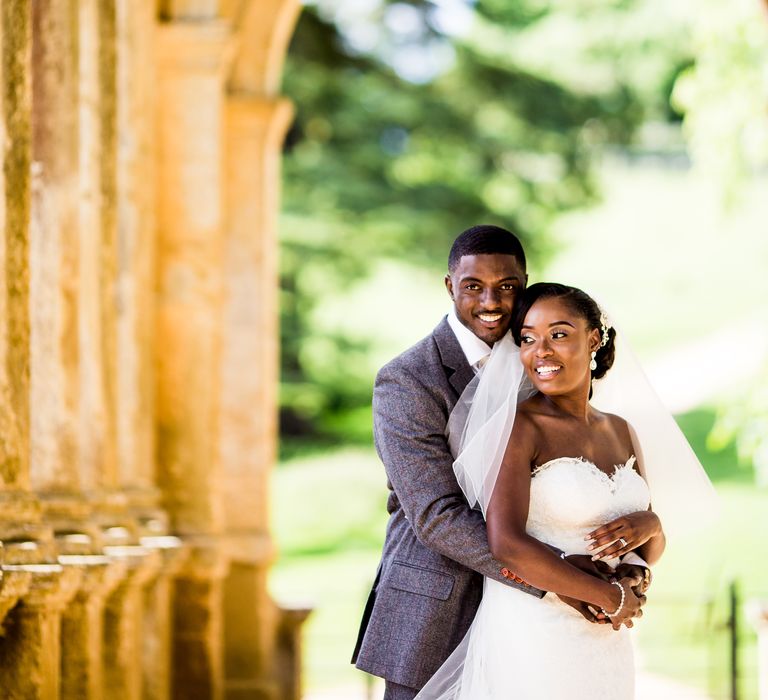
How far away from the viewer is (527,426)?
13.8ft

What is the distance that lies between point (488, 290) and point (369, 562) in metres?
20.7

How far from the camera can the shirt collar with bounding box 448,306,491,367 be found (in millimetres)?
4426

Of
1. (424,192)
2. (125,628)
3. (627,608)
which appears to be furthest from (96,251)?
(424,192)

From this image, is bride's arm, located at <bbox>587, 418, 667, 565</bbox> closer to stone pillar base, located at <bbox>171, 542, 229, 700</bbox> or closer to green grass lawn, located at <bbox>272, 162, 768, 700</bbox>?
green grass lawn, located at <bbox>272, 162, 768, 700</bbox>

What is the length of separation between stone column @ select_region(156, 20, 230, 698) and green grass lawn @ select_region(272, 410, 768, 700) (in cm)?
687

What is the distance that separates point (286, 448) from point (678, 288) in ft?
48.0

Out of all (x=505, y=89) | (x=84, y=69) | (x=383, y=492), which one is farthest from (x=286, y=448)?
(x=84, y=69)

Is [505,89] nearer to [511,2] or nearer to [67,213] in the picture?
[511,2]

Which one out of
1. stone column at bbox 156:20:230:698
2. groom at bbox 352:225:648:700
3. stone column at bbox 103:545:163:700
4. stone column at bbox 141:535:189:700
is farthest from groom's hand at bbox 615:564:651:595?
stone column at bbox 156:20:230:698

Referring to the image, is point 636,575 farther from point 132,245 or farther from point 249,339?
point 249,339

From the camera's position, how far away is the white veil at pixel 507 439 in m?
4.16

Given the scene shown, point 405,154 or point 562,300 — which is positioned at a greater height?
point 405,154

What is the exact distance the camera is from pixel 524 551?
4016 millimetres

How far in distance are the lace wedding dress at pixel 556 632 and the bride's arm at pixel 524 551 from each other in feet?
0.33
